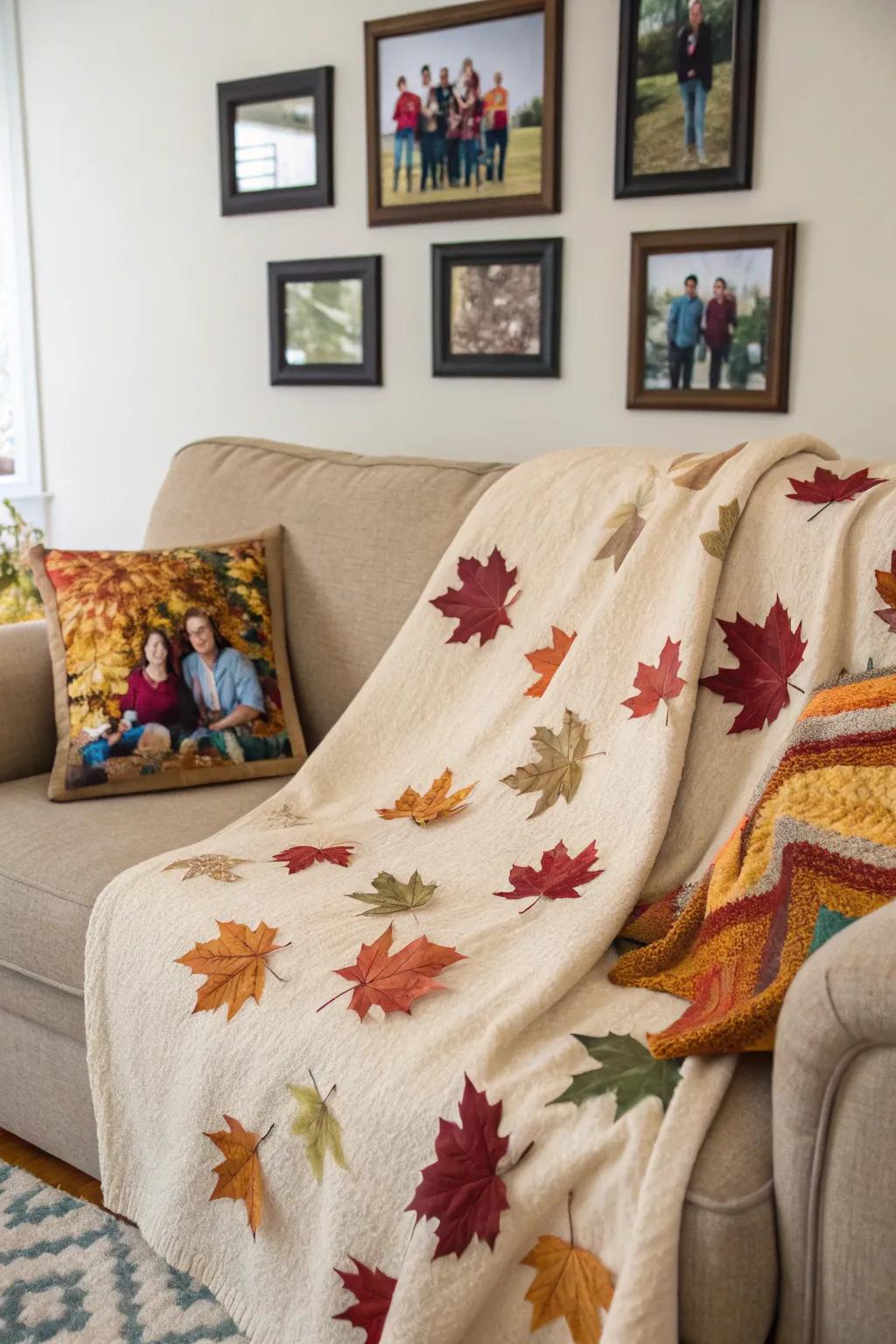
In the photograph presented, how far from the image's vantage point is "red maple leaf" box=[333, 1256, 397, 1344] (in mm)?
1130

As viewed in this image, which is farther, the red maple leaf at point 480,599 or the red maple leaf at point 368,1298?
the red maple leaf at point 480,599

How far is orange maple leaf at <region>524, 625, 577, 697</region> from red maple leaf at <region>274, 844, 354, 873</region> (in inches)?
13.2

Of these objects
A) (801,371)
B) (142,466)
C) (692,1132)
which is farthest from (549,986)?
(142,466)

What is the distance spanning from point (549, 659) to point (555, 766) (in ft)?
0.62

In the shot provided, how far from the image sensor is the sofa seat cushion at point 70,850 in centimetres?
156

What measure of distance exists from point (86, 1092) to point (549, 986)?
694 mm

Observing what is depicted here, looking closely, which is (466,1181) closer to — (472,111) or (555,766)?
(555,766)

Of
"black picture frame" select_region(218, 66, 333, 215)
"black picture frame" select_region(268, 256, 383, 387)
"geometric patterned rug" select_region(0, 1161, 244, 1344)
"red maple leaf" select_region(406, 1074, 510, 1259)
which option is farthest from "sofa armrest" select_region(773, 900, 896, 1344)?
"black picture frame" select_region(218, 66, 333, 215)

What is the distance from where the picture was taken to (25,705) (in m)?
1.98

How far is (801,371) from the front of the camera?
2.24m

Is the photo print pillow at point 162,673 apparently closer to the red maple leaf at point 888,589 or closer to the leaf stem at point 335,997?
the leaf stem at point 335,997

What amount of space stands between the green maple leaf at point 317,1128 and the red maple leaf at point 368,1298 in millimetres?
88

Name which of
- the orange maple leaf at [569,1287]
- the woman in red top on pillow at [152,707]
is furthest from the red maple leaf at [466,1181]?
the woman in red top on pillow at [152,707]

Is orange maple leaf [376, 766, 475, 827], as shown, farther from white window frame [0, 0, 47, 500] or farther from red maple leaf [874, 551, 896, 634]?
white window frame [0, 0, 47, 500]
